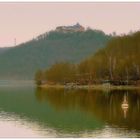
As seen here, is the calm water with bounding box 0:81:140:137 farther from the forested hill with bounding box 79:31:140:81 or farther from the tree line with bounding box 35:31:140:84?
the tree line with bounding box 35:31:140:84

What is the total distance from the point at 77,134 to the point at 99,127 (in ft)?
12.9

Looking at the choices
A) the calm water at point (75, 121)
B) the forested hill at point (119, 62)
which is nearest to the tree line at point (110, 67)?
the forested hill at point (119, 62)

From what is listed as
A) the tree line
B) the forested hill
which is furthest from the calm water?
the tree line

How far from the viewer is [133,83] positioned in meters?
108

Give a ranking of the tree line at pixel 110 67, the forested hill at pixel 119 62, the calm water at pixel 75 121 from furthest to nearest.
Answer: the tree line at pixel 110 67 → the forested hill at pixel 119 62 → the calm water at pixel 75 121

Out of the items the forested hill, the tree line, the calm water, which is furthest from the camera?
the tree line

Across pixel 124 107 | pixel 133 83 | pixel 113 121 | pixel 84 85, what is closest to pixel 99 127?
pixel 113 121

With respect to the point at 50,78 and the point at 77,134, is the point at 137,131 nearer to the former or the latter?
the point at 77,134

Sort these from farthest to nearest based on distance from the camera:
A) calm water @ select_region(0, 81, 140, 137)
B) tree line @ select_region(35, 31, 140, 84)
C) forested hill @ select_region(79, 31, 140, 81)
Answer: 1. tree line @ select_region(35, 31, 140, 84)
2. forested hill @ select_region(79, 31, 140, 81)
3. calm water @ select_region(0, 81, 140, 137)

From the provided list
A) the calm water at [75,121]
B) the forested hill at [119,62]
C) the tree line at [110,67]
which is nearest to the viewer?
the calm water at [75,121]

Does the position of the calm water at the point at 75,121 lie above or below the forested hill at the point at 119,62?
below

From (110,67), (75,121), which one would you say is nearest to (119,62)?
(110,67)

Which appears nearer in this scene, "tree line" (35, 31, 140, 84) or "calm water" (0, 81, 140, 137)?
"calm water" (0, 81, 140, 137)

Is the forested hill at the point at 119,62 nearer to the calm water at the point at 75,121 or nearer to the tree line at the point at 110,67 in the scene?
the tree line at the point at 110,67
